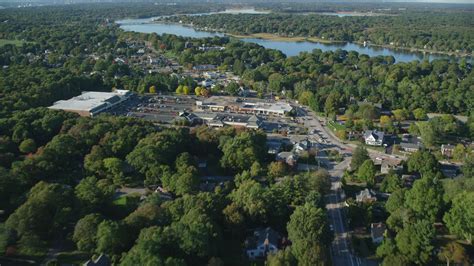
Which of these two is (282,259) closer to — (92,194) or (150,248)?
(150,248)

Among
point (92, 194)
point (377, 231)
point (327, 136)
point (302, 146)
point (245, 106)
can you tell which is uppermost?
point (92, 194)

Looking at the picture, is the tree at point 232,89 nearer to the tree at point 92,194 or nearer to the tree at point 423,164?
the tree at point 423,164

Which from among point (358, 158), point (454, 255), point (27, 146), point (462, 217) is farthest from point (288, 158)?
point (27, 146)

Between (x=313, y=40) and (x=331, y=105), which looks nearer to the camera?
(x=331, y=105)

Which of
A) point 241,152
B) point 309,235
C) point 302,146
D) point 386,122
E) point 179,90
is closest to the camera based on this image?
point 309,235

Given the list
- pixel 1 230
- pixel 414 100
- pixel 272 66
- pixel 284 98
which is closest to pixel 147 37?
pixel 272 66

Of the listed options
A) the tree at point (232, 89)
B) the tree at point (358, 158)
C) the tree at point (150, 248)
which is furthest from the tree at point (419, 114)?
the tree at point (150, 248)

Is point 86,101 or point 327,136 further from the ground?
point 86,101
